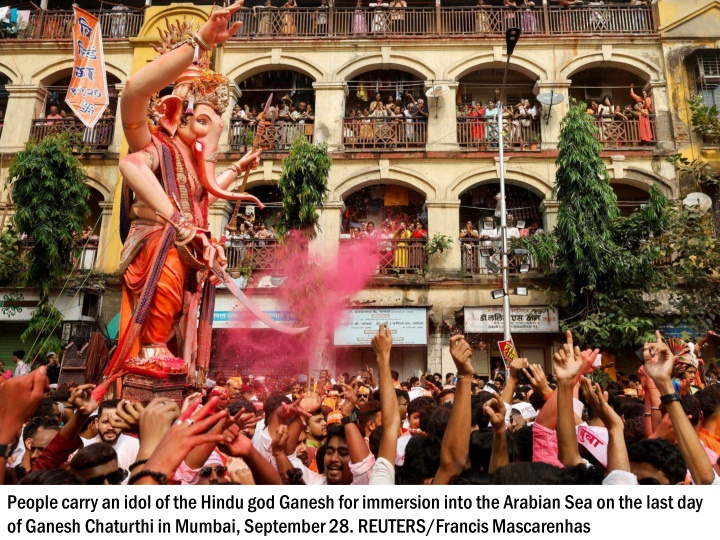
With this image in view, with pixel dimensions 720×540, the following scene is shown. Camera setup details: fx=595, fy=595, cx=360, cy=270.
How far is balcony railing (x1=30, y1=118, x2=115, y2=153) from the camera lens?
17.8 m

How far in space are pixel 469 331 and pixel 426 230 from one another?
3380mm

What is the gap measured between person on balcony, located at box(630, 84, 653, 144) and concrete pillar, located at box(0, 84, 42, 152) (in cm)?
1800

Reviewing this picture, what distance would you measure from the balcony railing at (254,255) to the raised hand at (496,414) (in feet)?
44.5

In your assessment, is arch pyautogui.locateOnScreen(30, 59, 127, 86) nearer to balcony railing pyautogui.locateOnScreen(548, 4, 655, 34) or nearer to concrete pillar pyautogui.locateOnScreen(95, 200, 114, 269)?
concrete pillar pyautogui.locateOnScreen(95, 200, 114, 269)

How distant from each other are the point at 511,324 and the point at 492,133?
18.8 ft

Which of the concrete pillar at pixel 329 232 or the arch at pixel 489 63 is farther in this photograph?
the arch at pixel 489 63

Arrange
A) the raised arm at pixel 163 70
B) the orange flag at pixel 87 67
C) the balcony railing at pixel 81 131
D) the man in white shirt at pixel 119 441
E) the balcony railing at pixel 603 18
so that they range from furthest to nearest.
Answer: the balcony railing at pixel 603 18, the balcony railing at pixel 81 131, the orange flag at pixel 87 67, the raised arm at pixel 163 70, the man in white shirt at pixel 119 441

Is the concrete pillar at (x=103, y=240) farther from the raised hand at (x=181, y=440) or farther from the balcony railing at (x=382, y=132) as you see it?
the raised hand at (x=181, y=440)

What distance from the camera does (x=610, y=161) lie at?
55.7 ft

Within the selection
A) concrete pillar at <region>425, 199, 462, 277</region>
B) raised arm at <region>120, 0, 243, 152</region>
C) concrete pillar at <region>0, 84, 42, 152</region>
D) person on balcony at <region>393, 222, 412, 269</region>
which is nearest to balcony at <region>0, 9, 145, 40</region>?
concrete pillar at <region>0, 84, 42, 152</region>

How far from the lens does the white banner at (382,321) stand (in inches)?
617

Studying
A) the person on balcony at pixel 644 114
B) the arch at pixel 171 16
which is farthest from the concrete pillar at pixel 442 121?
the arch at pixel 171 16
